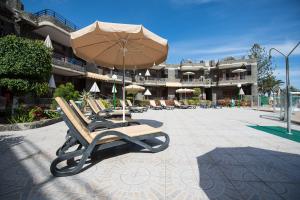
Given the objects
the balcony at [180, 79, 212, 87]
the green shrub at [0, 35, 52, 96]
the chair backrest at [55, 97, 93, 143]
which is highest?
the balcony at [180, 79, 212, 87]

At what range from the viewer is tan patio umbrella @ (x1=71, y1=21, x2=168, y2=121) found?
3.88m

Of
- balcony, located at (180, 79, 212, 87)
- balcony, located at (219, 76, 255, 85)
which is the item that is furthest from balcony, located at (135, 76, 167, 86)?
balcony, located at (219, 76, 255, 85)

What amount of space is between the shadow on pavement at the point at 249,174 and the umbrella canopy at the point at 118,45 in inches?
123

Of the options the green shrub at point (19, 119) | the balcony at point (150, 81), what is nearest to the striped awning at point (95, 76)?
the balcony at point (150, 81)

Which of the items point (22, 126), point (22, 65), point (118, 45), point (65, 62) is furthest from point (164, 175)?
point (65, 62)

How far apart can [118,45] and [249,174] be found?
496cm

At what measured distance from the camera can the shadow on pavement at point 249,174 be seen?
2322mm

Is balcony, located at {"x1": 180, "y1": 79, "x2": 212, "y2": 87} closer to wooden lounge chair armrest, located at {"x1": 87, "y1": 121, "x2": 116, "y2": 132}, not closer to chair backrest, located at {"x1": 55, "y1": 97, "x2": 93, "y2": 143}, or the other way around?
wooden lounge chair armrest, located at {"x1": 87, "y1": 121, "x2": 116, "y2": 132}

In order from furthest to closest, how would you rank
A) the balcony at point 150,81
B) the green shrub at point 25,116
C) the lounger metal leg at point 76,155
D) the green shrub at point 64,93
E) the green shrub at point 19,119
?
the balcony at point 150,81
the green shrub at point 64,93
the green shrub at point 25,116
the green shrub at point 19,119
the lounger metal leg at point 76,155

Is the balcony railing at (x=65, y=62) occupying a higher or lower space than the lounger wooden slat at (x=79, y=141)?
higher

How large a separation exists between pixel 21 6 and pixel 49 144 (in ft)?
53.1

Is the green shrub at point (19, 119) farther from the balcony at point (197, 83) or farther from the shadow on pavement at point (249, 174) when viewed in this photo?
the balcony at point (197, 83)

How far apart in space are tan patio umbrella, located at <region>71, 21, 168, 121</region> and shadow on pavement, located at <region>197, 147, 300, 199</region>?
313cm

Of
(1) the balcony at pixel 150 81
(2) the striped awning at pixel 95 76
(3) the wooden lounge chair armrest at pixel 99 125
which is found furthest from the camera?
(1) the balcony at pixel 150 81
